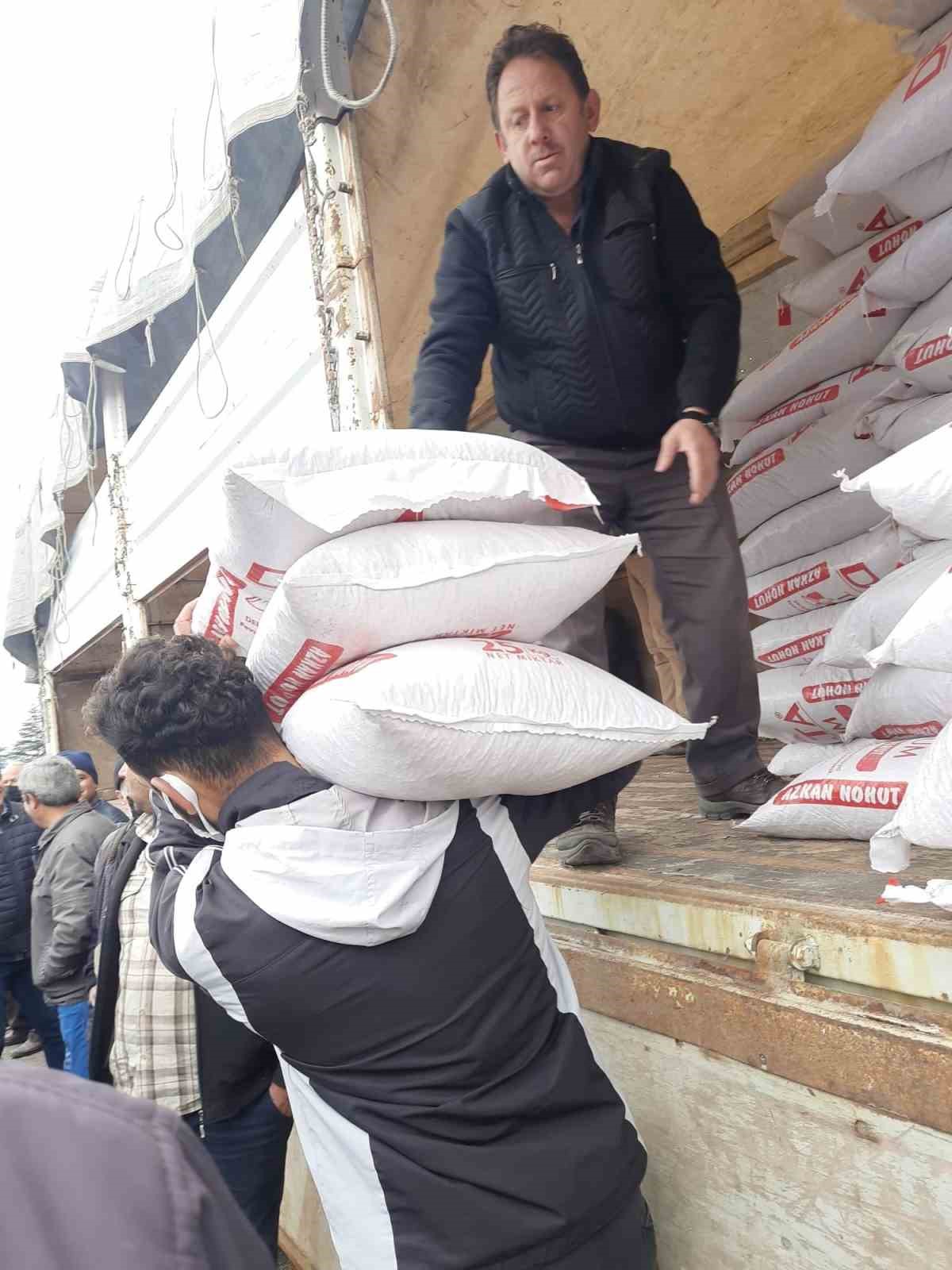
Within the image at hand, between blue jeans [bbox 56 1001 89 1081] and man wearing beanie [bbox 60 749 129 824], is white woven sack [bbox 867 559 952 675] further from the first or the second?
man wearing beanie [bbox 60 749 129 824]

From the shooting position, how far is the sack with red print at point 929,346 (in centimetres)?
192

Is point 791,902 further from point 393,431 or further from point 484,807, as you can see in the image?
point 393,431

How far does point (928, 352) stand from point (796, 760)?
3.10 ft

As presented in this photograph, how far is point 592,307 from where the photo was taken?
1718mm

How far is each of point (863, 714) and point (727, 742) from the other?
0.27 meters

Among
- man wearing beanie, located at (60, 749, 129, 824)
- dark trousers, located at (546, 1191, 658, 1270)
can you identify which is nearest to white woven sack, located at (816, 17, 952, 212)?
dark trousers, located at (546, 1191, 658, 1270)

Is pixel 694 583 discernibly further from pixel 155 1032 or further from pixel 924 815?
pixel 155 1032

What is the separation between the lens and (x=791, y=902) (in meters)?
1.19

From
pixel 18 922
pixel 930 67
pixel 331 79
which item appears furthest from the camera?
pixel 18 922

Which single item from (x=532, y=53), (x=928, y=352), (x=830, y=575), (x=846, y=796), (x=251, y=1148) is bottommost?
(x=251, y=1148)

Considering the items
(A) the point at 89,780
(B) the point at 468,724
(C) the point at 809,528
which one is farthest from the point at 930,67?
(A) the point at 89,780

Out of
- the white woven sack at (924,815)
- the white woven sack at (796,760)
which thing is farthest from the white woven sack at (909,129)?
the white woven sack at (924,815)

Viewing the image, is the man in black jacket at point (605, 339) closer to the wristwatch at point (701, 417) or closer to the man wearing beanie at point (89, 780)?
the wristwatch at point (701, 417)

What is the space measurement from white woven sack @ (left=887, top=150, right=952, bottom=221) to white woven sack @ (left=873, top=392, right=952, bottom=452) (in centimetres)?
41
